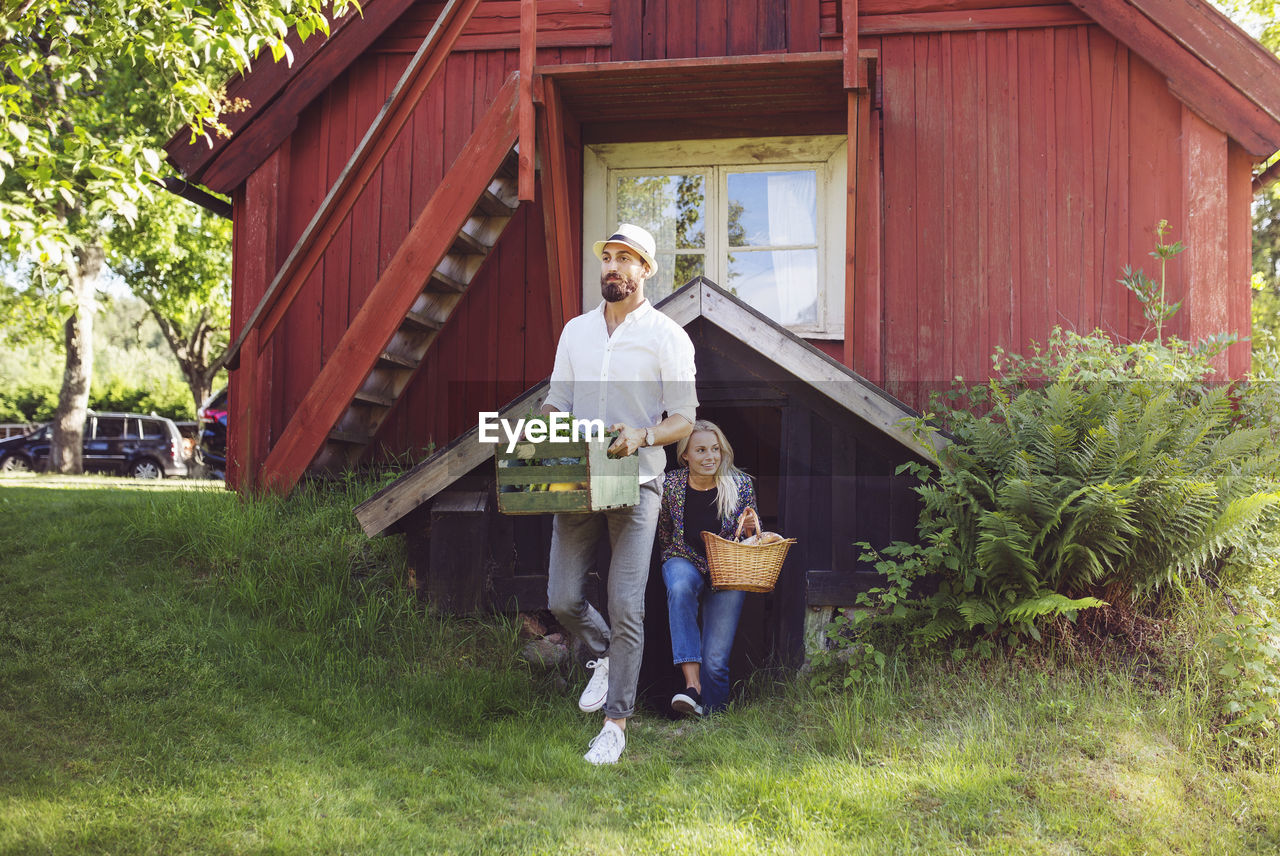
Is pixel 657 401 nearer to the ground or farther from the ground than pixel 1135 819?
farther from the ground

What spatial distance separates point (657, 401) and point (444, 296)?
134 inches

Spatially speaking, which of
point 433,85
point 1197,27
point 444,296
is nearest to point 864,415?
point 444,296

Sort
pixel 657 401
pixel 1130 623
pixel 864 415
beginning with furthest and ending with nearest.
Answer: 1. pixel 864 415
2. pixel 1130 623
3. pixel 657 401

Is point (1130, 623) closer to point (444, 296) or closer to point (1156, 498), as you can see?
point (1156, 498)

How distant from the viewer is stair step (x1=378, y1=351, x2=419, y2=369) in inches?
271

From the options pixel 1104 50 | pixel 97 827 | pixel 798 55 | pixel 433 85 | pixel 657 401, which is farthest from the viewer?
pixel 433 85

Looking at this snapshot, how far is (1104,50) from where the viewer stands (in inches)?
288

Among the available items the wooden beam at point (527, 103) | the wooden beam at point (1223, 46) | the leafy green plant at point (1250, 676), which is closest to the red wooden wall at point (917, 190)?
the wooden beam at point (1223, 46)

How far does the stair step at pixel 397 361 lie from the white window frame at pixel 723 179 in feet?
4.64

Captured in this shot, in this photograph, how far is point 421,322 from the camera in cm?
713


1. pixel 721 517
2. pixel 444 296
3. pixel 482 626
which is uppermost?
pixel 444 296

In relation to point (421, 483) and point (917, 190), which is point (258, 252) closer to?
point (421, 483)

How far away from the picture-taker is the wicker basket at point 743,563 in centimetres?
512

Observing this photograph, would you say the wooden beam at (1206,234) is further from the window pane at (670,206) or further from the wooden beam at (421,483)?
the wooden beam at (421,483)
